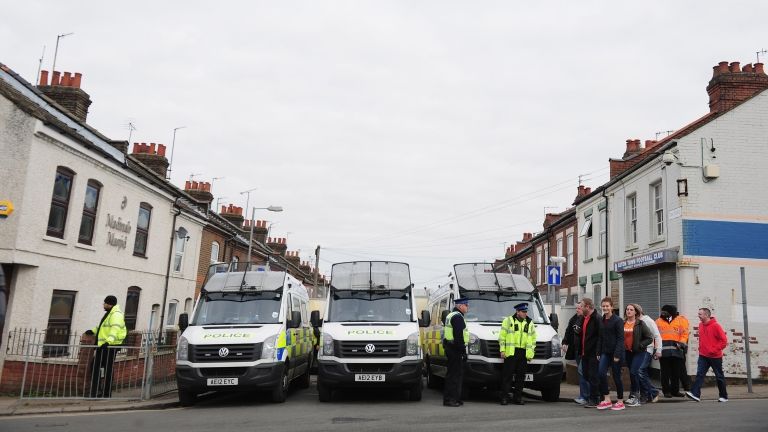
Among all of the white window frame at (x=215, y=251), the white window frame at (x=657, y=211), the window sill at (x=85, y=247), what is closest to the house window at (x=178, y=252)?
the white window frame at (x=215, y=251)

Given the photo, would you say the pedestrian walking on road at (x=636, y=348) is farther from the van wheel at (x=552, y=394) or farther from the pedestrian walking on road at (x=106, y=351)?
the pedestrian walking on road at (x=106, y=351)

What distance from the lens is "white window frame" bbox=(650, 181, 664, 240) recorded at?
58.5 ft

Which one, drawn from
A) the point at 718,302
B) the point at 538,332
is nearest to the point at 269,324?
the point at 538,332

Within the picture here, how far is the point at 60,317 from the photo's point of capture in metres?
14.6

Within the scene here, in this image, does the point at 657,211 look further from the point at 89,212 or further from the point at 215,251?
the point at 215,251

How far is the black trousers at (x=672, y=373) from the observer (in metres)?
12.7

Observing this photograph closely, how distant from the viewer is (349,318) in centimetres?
1245

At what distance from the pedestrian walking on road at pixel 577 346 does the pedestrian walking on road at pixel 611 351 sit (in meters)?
0.57

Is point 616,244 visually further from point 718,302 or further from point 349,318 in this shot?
point 349,318

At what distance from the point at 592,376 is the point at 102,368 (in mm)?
9595

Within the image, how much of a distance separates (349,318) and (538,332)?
389cm

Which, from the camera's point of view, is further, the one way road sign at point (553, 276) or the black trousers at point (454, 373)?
the one way road sign at point (553, 276)

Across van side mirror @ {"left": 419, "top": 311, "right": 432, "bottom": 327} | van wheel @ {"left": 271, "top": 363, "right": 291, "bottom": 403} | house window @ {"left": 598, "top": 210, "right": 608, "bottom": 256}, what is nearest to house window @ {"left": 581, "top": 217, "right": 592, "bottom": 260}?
house window @ {"left": 598, "top": 210, "right": 608, "bottom": 256}

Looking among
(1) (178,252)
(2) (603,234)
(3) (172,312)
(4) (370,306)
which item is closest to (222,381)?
(4) (370,306)
